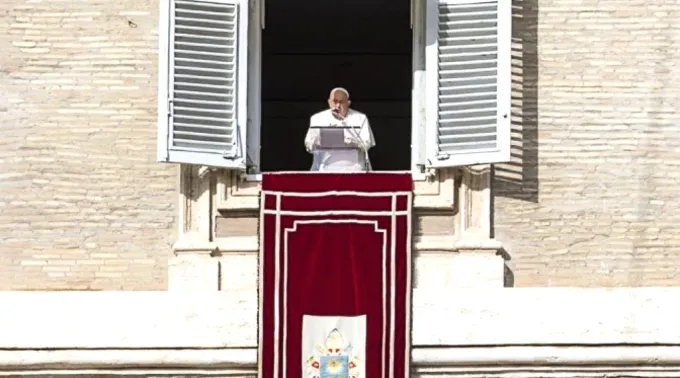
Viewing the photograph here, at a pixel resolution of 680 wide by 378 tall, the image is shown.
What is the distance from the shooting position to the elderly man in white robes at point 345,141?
11531mm

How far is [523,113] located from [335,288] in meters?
1.39

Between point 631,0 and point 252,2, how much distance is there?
1972mm

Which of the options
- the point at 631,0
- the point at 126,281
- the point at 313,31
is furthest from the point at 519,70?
the point at 313,31

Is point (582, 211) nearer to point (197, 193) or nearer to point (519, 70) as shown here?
point (519, 70)

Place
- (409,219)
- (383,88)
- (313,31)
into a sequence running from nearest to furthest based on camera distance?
(409,219)
(313,31)
(383,88)

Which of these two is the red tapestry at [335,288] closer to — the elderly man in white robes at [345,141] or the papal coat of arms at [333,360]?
the papal coat of arms at [333,360]

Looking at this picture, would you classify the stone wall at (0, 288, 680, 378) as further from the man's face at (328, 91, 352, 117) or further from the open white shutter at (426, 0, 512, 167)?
the man's face at (328, 91, 352, 117)

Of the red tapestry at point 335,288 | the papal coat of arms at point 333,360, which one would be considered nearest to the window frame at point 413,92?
the red tapestry at point 335,288

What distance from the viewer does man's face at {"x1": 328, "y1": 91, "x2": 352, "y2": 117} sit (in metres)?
11.6

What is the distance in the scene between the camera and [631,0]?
11.6 meters

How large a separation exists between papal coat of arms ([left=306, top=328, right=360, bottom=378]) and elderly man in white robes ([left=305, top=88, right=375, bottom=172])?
94 cm

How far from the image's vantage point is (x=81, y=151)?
37.8 ft

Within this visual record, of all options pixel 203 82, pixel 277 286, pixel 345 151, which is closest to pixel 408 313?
pixel 277 286

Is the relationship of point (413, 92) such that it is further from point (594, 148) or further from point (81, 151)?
point (81, 151)
